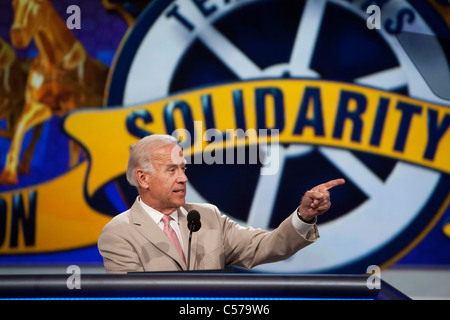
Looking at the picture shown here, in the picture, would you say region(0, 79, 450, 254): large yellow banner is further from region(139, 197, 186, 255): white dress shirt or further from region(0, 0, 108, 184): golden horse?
region(139, 197, 186, 255): white dress shirt

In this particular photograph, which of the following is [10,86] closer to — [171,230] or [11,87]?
[11,87]

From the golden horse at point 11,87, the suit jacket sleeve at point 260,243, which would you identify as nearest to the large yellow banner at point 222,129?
the golden horse at point 11,87

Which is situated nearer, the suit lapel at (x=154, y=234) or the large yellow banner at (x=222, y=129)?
the suit lapel at (x=154, y=234)

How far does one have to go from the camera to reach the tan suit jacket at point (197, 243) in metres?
1.80

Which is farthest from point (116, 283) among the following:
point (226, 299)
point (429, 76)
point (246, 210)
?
point (429, 76)

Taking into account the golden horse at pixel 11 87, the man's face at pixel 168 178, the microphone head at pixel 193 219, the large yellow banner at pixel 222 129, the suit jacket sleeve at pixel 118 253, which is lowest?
the suit jacket sleeve at pixel 118 253

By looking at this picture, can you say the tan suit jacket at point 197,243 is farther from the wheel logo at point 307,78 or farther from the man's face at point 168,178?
the wheel logo at point 307,78

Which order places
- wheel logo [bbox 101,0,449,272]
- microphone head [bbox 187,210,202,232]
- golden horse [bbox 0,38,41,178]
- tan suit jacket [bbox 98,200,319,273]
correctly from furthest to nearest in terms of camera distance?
golden horse [bbox 0,38,41,178] < wheel logo [bbox 101,0,449,272] < tan suit jacket [bbox 98,200,319,273] < microphone head [bbox 187,210,202,232]

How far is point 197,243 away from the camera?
6.38 feet

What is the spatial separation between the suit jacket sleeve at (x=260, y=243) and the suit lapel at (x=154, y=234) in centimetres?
27

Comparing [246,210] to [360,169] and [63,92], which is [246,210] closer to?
[360,169]

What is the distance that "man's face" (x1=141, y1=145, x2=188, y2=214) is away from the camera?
1.96 m

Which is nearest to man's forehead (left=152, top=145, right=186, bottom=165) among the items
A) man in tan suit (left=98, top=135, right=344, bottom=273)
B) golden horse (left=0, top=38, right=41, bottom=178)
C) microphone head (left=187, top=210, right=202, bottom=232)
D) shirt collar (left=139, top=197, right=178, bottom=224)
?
man in tan suit (left=98, top=135, right=344, bottom=273)

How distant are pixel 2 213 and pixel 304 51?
7.44 feet
